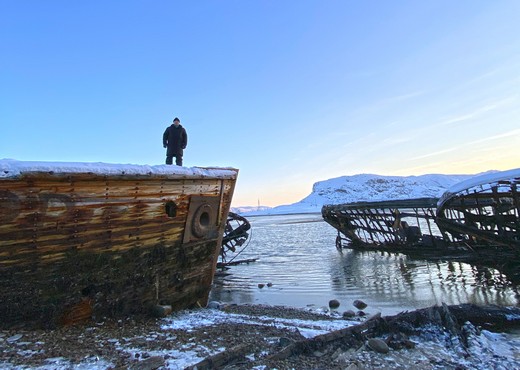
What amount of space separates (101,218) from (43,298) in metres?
1.36

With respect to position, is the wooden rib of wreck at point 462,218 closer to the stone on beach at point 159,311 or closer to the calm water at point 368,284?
the calm water at point 368,284

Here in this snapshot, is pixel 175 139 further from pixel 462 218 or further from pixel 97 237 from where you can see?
pixel 462 218

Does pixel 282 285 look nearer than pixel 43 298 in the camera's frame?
No

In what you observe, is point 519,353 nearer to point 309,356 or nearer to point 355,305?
point 309,356

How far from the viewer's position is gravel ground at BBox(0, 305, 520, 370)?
4.21m

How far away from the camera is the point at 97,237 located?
5805 mm

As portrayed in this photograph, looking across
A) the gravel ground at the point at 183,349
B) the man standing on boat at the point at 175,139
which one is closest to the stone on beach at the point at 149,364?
the gravel ground at the point at 183,349

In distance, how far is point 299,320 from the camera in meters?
7.59

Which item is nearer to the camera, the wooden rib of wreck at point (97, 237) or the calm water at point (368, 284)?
the wooden rib of wreck at point (97, 237)

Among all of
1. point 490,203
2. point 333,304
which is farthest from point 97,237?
point 490,203

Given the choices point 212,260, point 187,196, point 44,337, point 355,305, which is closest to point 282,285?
point 355,305

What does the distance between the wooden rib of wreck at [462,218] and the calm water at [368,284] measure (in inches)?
44.8

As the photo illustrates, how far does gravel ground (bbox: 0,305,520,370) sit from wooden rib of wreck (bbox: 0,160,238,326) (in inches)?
16.2

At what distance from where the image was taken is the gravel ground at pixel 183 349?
4215mm
